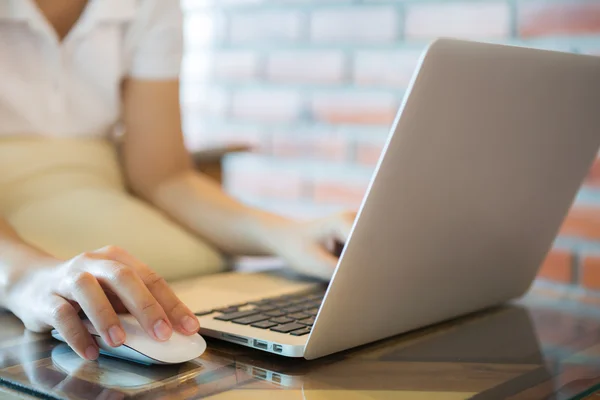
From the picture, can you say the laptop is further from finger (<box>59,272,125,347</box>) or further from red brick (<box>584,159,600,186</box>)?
red brick (<box>584,159,600,186</box>)

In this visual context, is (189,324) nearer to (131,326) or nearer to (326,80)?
(131,326)

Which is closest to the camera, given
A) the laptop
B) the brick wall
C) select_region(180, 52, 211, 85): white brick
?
the laptop

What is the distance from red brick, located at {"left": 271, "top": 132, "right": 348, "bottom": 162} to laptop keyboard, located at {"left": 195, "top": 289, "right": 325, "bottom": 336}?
2.81ft

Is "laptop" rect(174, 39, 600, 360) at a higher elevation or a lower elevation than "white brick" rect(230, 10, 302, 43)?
lower

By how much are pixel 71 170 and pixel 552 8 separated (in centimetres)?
82

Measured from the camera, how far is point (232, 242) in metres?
1.08

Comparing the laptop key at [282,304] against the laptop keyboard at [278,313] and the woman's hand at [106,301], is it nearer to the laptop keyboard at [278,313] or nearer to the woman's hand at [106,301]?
the laptop keyboard at [278,313]

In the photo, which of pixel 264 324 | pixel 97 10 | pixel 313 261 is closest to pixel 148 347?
pixel 264 324

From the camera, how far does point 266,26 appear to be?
1784mm

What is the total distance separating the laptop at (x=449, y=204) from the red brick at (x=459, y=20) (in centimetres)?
Answer: 57

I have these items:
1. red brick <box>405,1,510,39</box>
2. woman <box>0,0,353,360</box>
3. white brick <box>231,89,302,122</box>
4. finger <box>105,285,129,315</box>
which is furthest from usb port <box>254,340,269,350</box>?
white brick <box>231,89,302,122</box>

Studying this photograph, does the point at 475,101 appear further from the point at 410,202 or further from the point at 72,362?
the point at 72,362

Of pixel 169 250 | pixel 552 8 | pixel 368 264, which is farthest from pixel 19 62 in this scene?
pixel 552 8

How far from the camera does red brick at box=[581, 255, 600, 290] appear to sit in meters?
1.24
